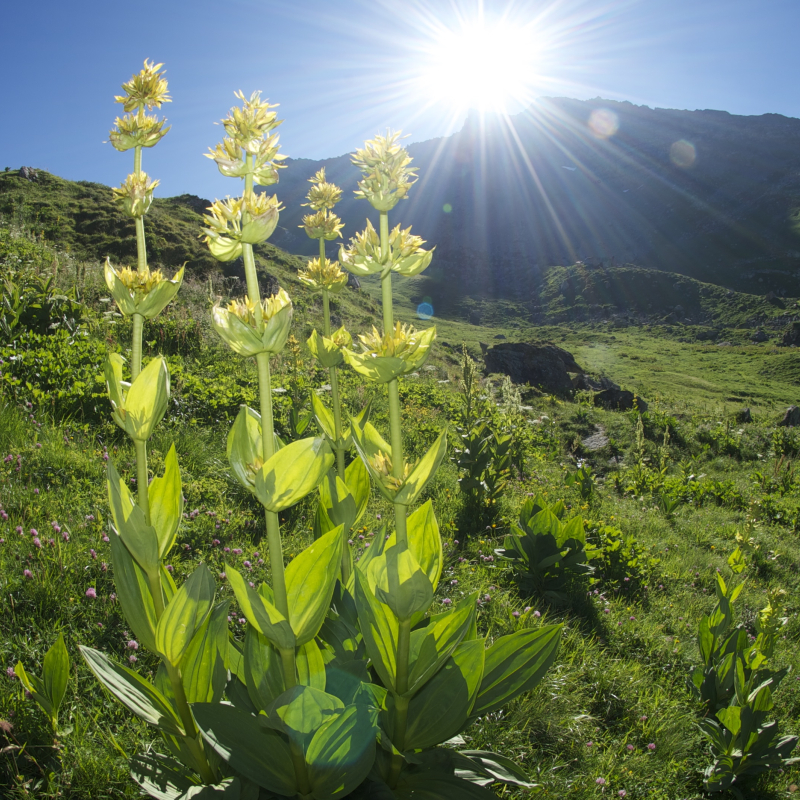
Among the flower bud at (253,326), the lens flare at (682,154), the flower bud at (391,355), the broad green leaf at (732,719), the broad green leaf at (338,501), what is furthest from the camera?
the lens flare at (682,154)

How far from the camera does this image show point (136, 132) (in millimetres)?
1879

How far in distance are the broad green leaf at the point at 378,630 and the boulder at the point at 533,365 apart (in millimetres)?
20032

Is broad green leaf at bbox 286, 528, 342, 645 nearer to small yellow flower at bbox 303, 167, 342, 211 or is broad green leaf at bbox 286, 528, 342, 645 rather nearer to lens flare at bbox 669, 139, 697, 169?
small yellow flower at bbox 303, 167, 342, 211

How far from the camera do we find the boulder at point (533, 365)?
21.7 m

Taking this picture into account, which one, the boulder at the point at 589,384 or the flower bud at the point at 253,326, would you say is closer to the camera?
the flower bud at the point at 253,326

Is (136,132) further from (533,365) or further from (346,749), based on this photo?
(533,365)

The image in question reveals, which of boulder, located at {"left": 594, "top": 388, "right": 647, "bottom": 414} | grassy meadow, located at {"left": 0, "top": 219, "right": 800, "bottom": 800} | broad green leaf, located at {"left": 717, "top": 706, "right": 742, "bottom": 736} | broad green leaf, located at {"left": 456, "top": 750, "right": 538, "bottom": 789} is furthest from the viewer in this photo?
boulder, located at {"left": 594, "top": 388, "right": 647, "bottom": 414}

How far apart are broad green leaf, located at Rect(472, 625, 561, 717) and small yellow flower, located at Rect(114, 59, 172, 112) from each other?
2.59m

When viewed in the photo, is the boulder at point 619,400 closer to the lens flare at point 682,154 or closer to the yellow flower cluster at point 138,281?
the yellow flower cluster at point 138,281

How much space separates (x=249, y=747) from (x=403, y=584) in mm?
767

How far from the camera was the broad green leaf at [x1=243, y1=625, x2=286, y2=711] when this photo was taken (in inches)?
67.4

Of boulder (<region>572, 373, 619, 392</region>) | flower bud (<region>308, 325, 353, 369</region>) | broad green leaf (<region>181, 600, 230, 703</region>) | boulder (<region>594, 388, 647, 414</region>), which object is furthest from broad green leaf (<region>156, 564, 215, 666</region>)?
boulder (<region>572, 373, 619, 392</region>)

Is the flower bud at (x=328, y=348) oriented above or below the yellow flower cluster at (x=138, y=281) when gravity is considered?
below

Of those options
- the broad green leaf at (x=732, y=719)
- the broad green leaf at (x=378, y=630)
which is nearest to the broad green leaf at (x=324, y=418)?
the broad green leaf at (x=378, y=630)
